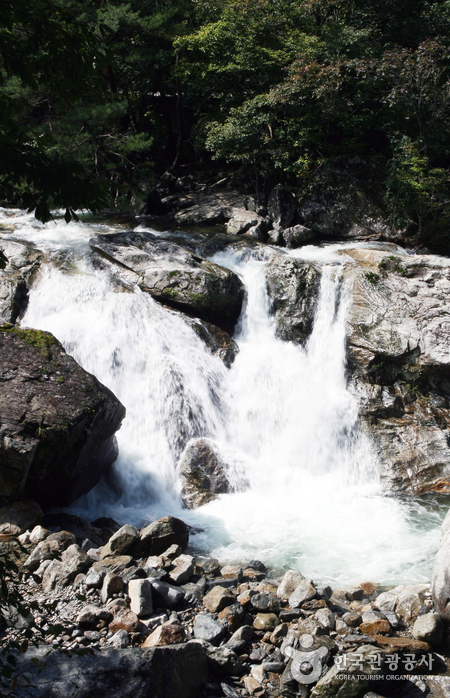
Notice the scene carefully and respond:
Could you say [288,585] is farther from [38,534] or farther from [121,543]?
[38,534]

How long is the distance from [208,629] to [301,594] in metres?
1.19

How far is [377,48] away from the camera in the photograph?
56.6 ft

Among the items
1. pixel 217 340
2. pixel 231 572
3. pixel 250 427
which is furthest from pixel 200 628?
pixel 217 340

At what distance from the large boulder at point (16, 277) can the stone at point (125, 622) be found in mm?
7735

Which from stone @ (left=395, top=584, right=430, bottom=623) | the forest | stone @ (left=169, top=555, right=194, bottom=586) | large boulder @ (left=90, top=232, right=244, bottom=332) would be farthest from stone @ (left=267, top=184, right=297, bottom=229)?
stone @ (left=395, top=584, right=430, bottom=623)

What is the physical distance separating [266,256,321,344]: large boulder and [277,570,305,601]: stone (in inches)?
288

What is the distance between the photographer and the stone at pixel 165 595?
15.0 feet

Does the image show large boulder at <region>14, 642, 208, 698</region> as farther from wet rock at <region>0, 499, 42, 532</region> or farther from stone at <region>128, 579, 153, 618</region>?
wet rock at <region>0, 499, 42, 532</region>

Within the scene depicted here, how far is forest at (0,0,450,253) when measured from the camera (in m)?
15.1

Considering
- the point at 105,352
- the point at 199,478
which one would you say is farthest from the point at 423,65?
the point at 199,478

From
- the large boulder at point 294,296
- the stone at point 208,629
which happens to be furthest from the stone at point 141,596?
the large boulder at point 294,296

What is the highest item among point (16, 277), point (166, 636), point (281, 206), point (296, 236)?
point (281, 206)

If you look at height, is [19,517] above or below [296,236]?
below

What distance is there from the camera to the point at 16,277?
11.0 m
